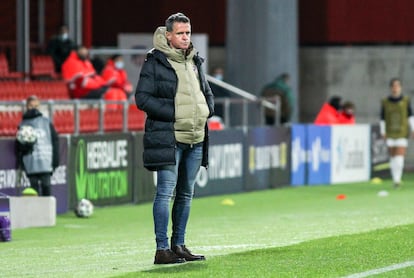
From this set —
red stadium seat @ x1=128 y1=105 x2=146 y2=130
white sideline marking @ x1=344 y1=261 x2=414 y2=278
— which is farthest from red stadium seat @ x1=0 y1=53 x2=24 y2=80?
white sideline marking @ x1=344 y1=261 x2=414 y2=278

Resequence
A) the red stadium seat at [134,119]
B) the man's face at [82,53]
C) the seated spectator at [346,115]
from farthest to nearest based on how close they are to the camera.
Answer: the seated spectator at [346,115], the man's face at [82,53], the red stadium seat at [134,119]

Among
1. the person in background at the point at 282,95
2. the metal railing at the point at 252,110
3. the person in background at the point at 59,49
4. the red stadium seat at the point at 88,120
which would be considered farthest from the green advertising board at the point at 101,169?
the person in background at the point at 282,95

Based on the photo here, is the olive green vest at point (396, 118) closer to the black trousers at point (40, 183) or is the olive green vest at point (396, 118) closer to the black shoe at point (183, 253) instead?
the black trousers at point (40, 183)

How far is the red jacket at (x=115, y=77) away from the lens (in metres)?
28.6

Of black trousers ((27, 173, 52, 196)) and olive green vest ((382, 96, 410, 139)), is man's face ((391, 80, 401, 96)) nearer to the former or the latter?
olive green vest ((382, 96, 410, 139))

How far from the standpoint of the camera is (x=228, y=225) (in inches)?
760

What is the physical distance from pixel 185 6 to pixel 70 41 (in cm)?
1142

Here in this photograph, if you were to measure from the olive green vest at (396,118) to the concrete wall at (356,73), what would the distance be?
10.4m

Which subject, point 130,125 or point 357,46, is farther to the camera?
point 357,46

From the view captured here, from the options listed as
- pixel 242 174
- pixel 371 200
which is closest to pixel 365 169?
pixel 242 174

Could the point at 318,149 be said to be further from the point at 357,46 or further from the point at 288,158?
the point at 357,46

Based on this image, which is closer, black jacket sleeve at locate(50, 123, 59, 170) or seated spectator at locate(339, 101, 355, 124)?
black jacket sleeve at locate(50, 123, 59, 170)

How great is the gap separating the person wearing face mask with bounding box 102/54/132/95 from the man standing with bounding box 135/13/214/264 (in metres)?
15.7

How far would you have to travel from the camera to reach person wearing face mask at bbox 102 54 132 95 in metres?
28.7
